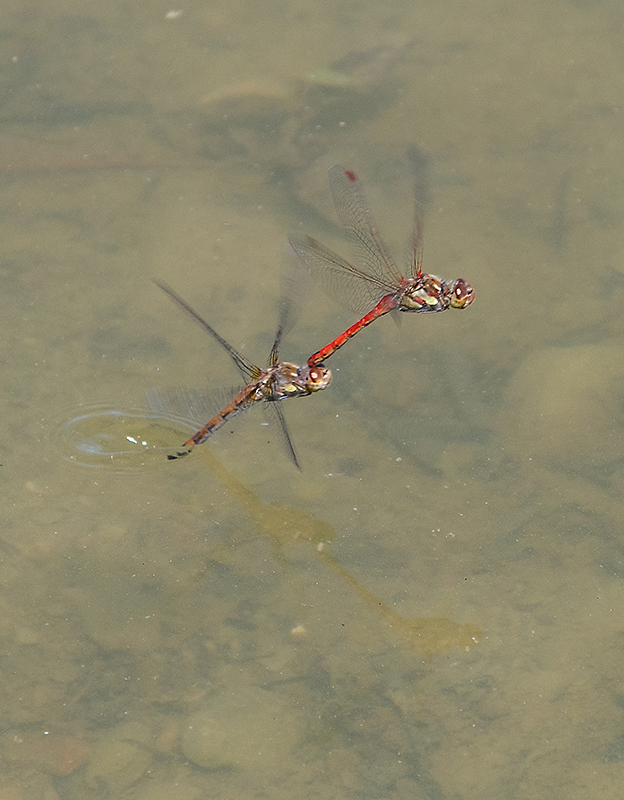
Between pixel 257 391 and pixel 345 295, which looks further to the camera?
pixel 345 295

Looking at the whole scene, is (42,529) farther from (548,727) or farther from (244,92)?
(244,92)

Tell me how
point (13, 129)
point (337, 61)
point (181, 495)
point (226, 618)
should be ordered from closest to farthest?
point (226, 618) → point (181, 495) → point (13, 129) → point (337, 61)

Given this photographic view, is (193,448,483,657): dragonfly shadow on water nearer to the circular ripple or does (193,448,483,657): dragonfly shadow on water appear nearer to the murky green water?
the murky green water

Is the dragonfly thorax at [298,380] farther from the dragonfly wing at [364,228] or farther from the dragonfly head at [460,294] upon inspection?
the dragonfly head at [460,294]

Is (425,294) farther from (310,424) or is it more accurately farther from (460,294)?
(310,424)

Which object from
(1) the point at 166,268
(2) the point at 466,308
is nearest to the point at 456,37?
(2) the point at 466,308

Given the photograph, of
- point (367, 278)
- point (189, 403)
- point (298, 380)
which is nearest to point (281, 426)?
point (298, 380)

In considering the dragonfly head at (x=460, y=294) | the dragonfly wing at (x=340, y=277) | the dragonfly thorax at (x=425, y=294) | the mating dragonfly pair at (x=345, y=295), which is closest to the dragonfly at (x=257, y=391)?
the mating dragonfly pair at (x=345, y=295)
